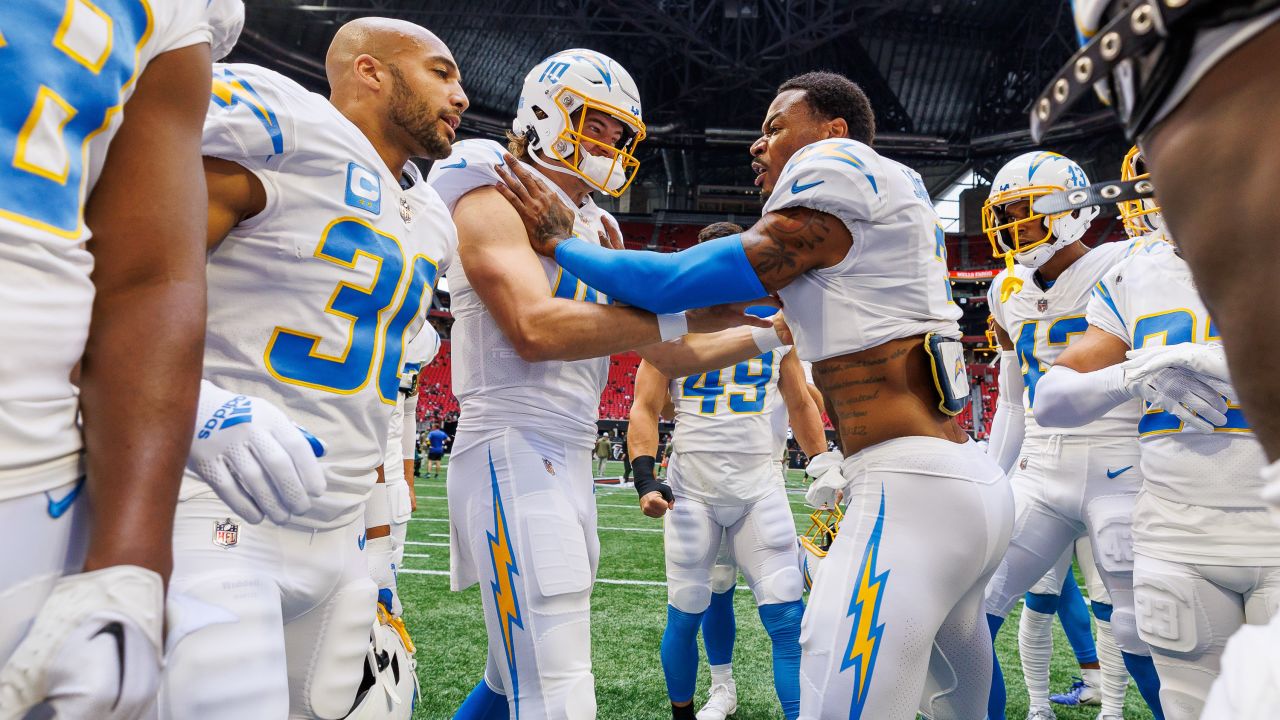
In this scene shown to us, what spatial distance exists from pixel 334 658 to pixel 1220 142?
1953 mm

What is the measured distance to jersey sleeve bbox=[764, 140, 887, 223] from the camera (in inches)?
91.7

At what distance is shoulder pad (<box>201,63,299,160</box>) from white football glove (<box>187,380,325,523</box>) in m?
0.73

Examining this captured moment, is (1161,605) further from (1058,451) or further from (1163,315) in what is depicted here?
(1058,451)

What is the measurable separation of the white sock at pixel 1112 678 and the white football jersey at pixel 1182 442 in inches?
61.7

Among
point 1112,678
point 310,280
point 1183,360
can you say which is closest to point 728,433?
point 1112,678

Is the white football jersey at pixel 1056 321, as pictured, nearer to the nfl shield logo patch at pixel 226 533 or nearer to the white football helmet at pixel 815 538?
the white football helmet at pixel 815 538

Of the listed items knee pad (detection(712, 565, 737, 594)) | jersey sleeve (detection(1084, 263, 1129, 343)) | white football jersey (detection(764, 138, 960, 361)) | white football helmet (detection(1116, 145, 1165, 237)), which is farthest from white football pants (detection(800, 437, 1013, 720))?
knee pad (detection(712, 565, 737, 594))

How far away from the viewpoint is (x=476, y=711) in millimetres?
2912

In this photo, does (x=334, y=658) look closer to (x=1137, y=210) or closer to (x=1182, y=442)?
(x=1182, y=442)

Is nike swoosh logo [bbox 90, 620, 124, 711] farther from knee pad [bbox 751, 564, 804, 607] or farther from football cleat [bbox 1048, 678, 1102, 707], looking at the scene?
football cleat [bbox 1048, 678, 1102, 707]

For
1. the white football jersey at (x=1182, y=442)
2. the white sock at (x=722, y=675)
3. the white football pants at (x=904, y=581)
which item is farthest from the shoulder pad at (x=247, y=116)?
the white sock at (x=722, y=675)

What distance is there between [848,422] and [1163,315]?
166 centimetres

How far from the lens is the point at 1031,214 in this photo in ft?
15.1

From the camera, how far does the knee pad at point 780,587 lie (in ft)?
15.1
